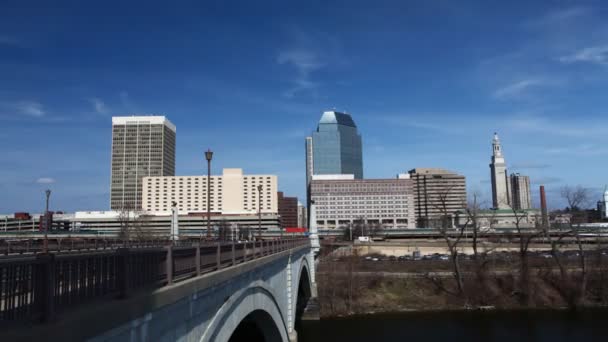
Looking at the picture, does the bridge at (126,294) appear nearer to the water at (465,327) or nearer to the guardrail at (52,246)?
the guardrail at (52,246)

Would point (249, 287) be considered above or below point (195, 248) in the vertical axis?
below

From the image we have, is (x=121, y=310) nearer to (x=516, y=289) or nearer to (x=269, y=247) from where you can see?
(x=269, y=247)

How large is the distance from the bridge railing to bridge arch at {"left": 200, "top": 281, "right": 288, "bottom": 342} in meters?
2.20

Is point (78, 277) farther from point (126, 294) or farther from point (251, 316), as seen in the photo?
point (251, 316)

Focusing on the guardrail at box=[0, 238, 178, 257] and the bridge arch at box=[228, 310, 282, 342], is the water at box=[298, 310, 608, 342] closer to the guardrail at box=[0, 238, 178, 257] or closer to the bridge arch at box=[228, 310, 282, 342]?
the bridge arch at box=[228, 310, 282, 342]

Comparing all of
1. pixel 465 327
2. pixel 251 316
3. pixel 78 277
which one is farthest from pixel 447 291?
pixel 78 277

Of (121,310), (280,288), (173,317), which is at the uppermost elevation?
(121,310)

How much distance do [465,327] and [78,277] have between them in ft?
155

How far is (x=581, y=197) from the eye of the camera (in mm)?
67875

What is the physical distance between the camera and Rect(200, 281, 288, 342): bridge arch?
485 inches

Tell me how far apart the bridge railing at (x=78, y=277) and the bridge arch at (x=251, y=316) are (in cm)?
220


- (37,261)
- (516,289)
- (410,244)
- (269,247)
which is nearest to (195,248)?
(37,261)

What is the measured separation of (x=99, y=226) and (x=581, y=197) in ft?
567

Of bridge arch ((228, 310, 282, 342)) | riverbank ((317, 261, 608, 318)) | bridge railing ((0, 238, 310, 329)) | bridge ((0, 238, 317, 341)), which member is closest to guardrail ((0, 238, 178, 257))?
bridge arch ((228, 310, 282, 342))
